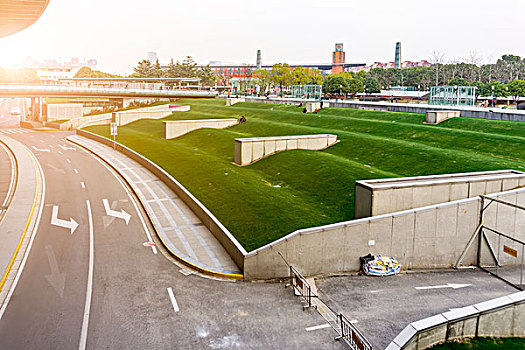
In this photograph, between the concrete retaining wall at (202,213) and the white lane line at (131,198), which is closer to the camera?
the concrete retaining wall at (202,213)

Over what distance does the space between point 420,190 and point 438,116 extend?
28893 mm

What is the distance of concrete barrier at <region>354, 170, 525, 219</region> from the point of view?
21500mm

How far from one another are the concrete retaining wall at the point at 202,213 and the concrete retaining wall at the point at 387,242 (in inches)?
53.2

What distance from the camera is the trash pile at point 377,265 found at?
20.0 meters

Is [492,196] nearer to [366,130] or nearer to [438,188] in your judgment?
[438,188]

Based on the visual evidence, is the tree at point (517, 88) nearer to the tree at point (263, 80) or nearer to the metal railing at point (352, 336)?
the tree at point (263, 80)

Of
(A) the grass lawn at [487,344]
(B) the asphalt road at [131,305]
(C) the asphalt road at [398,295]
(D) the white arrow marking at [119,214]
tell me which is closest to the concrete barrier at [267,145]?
(D) the white arrow marking at [119,214]

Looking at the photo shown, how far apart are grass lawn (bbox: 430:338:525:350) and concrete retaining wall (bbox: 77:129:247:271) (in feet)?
28.1

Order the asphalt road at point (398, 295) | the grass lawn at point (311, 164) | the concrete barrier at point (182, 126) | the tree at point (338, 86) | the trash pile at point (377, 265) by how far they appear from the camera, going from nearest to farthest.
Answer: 1. the asphalt road at point (398, 295)
2. the trash pile at point (377, 265)
3. the grass lawn at point (311, 164)
4. the concrete barrier at point (182, 126)
5. the tree at point (338, 86)

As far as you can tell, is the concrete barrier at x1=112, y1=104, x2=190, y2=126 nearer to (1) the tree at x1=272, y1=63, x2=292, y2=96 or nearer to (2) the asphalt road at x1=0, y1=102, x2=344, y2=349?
(2) the asphalt road at x1=0, y1=102, x2=344, y2=349

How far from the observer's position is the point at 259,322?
1571cm

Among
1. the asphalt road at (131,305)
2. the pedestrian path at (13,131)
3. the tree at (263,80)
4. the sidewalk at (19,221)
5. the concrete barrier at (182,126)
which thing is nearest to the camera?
the asphalt road at (131,305)

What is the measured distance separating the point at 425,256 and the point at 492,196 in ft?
15.4

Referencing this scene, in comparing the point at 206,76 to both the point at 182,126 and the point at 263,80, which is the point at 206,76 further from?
the point at 182,126
